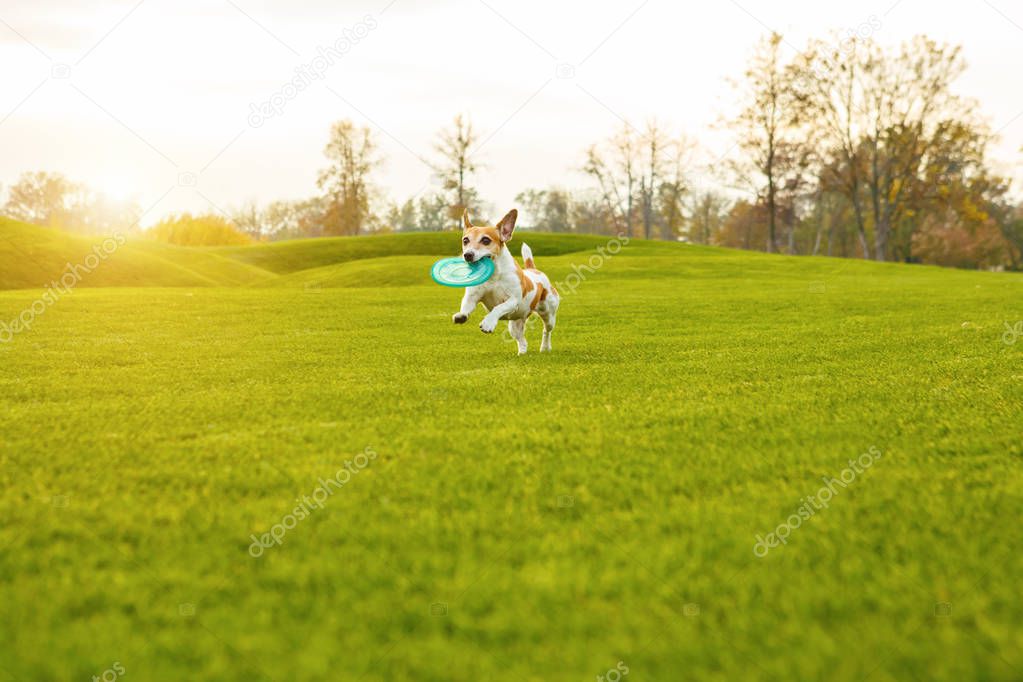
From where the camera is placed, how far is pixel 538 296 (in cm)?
853

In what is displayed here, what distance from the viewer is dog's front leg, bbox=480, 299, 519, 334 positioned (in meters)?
7.38

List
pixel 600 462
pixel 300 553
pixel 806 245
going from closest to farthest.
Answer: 1. pixel 300 553
2. pixel 600 462
3. pixel 806 245

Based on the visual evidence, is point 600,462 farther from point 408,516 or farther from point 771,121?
point 771,121

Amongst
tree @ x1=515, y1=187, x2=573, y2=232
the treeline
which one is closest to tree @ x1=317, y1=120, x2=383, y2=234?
the treeline

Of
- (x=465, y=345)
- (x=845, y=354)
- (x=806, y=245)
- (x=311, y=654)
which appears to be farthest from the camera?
(x=806, y=245)

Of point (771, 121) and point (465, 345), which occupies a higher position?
point (771, 121)

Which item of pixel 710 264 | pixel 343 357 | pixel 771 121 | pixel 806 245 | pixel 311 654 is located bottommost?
pixel 311 654

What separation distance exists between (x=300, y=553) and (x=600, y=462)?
6.04ft

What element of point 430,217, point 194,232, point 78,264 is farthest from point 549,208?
point 78,264

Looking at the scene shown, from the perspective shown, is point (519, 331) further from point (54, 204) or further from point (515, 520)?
point (54, 204)

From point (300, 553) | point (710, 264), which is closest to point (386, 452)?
point (300, 553)

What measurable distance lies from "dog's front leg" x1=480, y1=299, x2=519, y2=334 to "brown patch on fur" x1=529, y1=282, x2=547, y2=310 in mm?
480

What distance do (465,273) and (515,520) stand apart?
486cm

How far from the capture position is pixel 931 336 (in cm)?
1016
